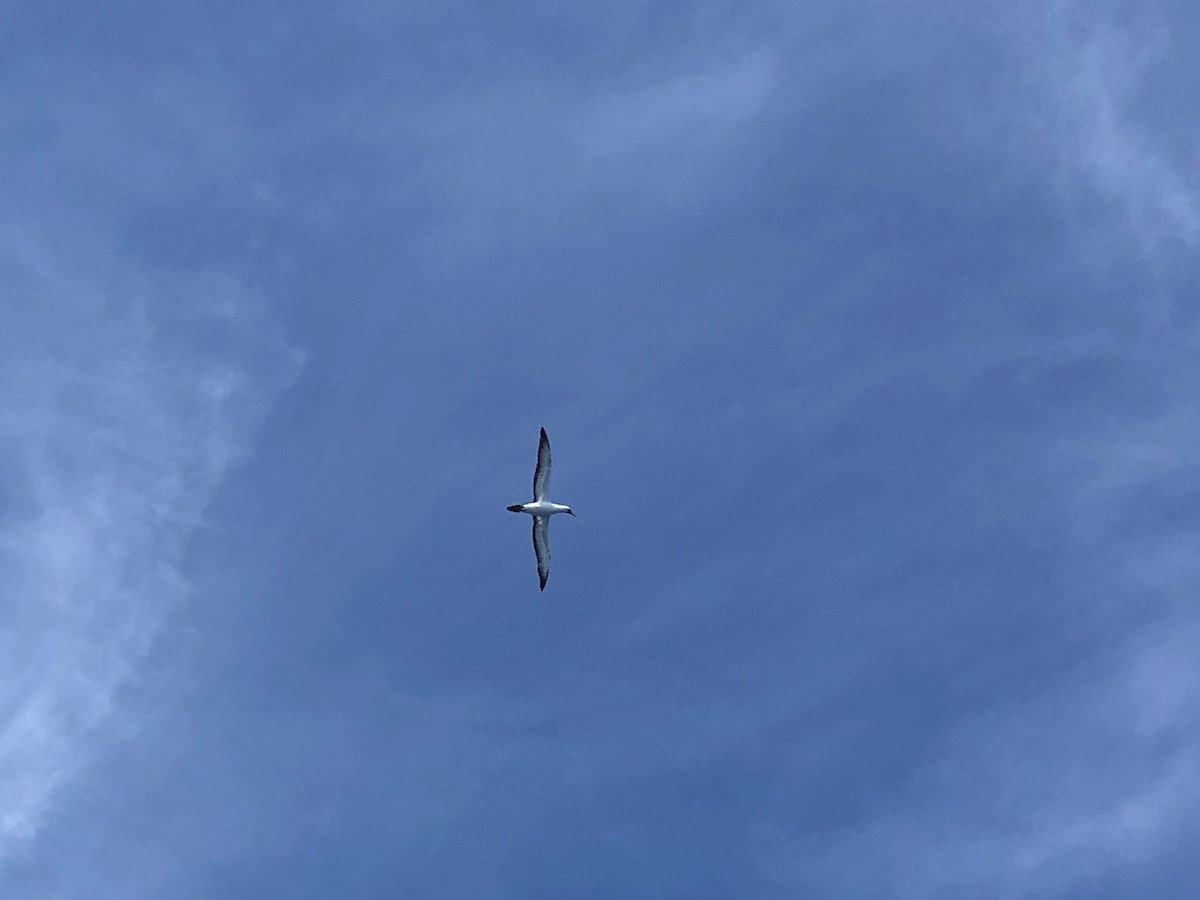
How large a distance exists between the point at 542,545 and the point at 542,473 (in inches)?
330

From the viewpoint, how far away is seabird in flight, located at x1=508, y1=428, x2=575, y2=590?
175 m

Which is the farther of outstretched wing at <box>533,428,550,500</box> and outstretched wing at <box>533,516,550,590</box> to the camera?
outstretched wing at <box>533,516,550,590</box>

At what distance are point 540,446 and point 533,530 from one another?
30.5 ft

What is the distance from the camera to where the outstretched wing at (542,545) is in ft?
589

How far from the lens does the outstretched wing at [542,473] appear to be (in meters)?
175

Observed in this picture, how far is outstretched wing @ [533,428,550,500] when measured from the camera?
574ft

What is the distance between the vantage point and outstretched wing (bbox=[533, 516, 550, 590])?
7062 inches

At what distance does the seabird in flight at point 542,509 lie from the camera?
575ft

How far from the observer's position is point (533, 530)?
17962cm

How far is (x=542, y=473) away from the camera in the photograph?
176000 millimetres

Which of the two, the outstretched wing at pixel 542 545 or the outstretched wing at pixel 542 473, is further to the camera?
the outstretched wing at pixel 542 545

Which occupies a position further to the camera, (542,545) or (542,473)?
(542,545)

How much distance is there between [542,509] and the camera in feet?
579

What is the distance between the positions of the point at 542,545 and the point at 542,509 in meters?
5.37
